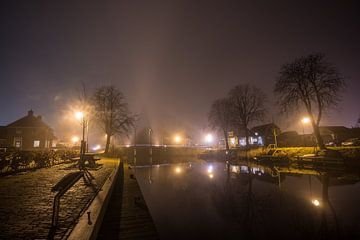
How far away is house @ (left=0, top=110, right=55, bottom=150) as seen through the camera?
4834 cm

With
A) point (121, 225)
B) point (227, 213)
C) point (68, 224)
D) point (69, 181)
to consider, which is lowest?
point (227, 213)

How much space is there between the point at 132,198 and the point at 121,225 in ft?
11.3

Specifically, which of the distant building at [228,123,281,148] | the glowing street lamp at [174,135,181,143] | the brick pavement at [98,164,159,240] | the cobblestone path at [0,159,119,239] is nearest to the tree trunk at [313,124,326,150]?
the brick pavement at [98,164,159,240]

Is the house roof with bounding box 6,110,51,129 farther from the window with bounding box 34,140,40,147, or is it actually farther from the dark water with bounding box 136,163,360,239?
the dark water with bounding box 136,163,360,239

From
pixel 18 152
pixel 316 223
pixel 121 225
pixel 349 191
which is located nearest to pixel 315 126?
pixel 349 191

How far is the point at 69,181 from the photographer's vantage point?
5027mm

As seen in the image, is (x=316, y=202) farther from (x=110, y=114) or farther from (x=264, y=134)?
(x=264, y=134)

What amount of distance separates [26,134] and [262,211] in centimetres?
5796

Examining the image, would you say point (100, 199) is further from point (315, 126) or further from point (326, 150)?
point (315, 126)

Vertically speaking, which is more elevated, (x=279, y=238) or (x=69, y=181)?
(x=69, y=181)

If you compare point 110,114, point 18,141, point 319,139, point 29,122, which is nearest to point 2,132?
point 18,141

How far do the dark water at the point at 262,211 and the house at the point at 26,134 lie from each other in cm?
4763

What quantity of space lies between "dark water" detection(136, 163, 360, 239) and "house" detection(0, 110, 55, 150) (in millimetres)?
47632

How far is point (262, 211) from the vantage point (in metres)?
10.6
